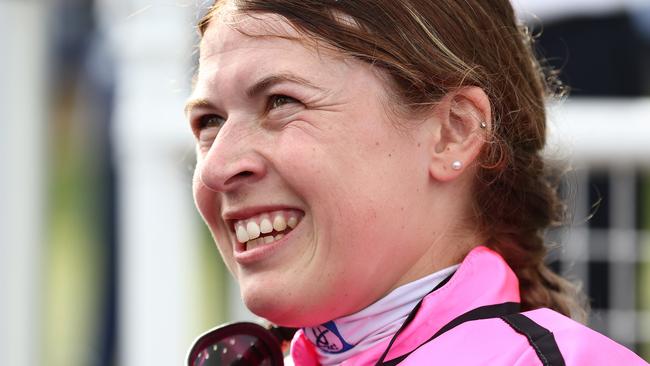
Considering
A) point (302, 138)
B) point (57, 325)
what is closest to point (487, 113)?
point (302, 138)

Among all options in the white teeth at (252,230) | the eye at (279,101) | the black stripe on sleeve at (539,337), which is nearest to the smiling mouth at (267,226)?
the white teeth at (252,230)

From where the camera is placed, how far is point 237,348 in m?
2.25

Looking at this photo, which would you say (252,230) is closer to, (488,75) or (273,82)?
(273,82)

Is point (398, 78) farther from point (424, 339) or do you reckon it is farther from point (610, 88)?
point (610, 88)

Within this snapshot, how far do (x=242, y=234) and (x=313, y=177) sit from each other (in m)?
0.20

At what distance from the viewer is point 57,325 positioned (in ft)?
Result: 27.3

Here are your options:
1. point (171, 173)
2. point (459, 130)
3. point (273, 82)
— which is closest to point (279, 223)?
point (273, 82)

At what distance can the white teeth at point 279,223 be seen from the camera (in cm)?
198

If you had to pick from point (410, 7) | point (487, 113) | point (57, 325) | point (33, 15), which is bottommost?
point (57, 325)

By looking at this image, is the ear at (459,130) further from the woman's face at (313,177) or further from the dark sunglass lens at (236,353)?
the dark sunglass lens at (236,353)

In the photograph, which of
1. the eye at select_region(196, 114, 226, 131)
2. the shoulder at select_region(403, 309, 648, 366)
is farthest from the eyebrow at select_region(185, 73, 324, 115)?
the shoulder at select_region(403, 309, 648, 366)

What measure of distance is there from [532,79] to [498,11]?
0.55 feet

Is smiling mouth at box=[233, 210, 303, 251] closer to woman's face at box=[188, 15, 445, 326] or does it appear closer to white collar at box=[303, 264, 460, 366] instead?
woman's face at box=[188, 15, 445, 326]

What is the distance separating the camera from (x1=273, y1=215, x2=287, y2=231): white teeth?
6.48ft
